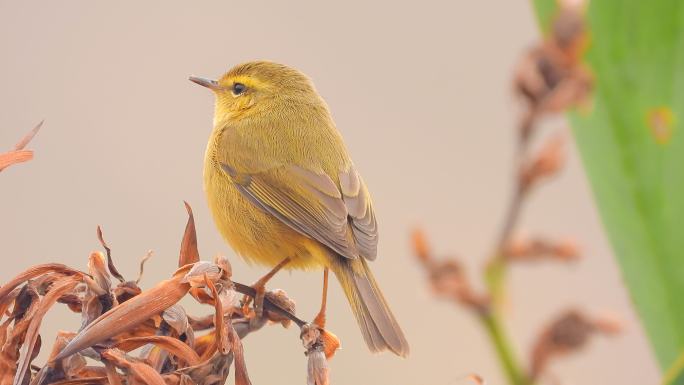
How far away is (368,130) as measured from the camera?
6.70 m

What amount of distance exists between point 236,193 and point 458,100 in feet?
11.4

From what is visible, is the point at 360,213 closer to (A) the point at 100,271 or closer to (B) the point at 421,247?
(A) the point at 100,271

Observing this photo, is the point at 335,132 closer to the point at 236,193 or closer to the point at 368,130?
the point at 236,193

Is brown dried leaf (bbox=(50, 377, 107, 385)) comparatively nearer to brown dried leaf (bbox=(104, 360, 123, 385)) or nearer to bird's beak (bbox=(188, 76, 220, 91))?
brown dried leaf (bbox=(104, 360, 123, 385))

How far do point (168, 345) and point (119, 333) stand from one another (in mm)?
79

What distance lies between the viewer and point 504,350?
0.55 metres

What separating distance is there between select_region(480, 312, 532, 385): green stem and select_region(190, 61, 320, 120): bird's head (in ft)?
13.0

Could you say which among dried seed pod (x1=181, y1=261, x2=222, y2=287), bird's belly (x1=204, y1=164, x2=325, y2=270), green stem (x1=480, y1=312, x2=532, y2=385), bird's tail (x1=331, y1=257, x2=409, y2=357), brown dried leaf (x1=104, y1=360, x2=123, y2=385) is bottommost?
bird's tail (x1=331, y1=257, x2=409, y2=357)

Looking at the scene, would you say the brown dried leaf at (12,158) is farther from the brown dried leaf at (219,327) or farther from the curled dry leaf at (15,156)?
the brown dried leaf at (219,327)

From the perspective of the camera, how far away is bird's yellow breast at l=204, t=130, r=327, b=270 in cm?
346

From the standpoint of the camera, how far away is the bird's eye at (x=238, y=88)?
4.71m

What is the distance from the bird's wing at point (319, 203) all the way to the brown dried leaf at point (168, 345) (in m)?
1.90

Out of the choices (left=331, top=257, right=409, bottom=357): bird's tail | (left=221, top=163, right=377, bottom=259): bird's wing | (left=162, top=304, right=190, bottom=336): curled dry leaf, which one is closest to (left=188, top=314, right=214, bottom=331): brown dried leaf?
(left=162, top=304, right=190, bottom=336): curled dry leaf

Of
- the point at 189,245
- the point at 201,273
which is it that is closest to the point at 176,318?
the point at 201,273
